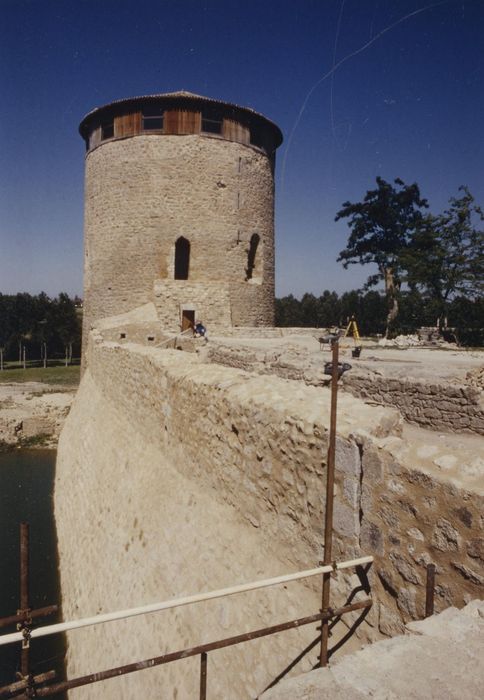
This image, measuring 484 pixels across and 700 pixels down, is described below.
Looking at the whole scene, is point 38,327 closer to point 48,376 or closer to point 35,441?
point 48,376

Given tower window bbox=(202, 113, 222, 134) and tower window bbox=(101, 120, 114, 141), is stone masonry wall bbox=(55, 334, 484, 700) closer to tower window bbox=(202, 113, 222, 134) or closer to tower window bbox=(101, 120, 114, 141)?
tower window bbox=(202, 113, 222, 134)

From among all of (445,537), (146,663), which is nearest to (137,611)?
(146,663)

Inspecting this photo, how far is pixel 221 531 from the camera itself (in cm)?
473

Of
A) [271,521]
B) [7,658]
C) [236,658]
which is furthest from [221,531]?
[7,658]

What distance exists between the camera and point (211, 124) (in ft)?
61.6

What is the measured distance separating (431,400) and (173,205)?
48.4ft

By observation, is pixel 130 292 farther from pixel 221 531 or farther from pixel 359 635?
pixel 359 635

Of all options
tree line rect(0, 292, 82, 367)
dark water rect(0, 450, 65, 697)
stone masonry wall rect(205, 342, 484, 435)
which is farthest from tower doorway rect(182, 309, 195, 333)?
tree line rect(0, 292, 82, 367)

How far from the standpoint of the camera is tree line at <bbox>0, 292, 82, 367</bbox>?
44062 mm

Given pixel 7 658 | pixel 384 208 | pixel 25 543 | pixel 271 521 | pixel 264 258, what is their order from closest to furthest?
1. pixel 25 543
2. pixel 271 521
3. pixel 7 658
4. pixel 264 258
5. pixel 384 208

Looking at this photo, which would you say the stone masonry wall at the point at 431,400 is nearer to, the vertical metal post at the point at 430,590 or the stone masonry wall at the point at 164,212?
the vertical metal post at the point at 430,590

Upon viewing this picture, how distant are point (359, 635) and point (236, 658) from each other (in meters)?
1.20

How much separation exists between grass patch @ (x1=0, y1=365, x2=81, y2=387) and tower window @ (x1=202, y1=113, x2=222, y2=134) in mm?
18835

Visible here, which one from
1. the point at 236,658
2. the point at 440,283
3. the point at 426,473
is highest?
the point at 440,283
